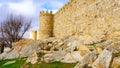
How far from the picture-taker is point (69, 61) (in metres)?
24.3

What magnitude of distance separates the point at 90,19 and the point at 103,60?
41.6 ft

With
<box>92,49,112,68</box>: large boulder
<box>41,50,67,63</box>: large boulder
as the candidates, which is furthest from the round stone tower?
<box>92,49,112,68</box>: large boulder

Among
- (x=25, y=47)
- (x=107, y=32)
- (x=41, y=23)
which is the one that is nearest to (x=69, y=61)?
(x=107, y=32)

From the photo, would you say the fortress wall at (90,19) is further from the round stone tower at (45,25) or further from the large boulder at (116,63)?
the large boulder at (116,63)

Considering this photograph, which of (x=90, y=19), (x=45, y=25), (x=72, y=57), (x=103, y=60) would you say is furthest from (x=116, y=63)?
(x=45, y=25)

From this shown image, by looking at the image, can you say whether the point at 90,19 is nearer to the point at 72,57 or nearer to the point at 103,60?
the point at 72,57

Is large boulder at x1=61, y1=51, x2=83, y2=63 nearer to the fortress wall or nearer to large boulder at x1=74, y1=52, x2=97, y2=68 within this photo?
large boulder at x1=74, y1=52, x2=97, y2=68

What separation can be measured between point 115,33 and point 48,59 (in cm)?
583

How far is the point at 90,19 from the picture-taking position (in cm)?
3262

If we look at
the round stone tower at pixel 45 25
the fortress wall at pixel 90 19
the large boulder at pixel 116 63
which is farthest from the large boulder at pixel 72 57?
the round stone tower at pixel 45 25

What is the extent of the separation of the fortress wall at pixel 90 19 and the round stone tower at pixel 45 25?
3657mm

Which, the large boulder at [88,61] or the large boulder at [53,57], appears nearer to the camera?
the large boulder at [88,61]

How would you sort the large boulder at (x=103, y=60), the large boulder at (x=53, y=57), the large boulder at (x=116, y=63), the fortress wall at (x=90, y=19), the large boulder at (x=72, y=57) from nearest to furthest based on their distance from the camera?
the large boulder at (x=116, y=63) → the large boulder at (x=103, y=60) → the large boulder at (x=72, y=57) → the large boulder at (x=53, y=57) → the fortress wall at (x=90, y=19)

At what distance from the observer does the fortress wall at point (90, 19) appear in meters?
28.5
